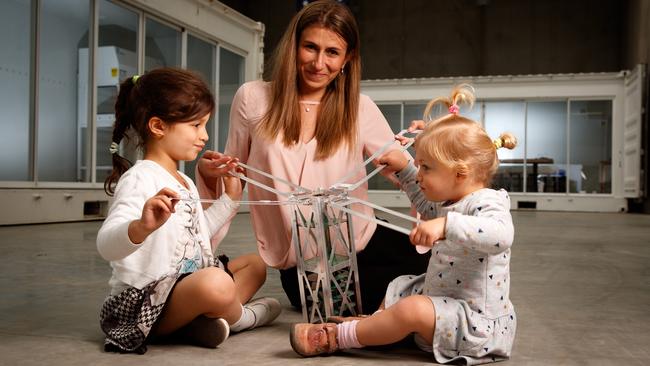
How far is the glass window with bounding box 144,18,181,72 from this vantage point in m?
7.61

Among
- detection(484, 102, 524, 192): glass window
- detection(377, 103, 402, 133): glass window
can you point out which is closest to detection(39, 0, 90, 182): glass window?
detection(377, 103, 402, 133): glass window

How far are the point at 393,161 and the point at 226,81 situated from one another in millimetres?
7904

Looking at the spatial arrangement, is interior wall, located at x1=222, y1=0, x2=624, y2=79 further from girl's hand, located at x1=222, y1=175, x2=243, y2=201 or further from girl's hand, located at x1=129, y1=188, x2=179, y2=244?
girl's hand, located at x1=129, y1=188, x2=179, y2=244

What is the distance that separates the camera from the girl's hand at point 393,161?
5.92 feet

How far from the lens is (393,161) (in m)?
1.81

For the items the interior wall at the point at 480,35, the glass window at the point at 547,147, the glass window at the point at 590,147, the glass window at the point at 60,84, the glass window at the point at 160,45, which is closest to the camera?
the glass window at the point at 60,84

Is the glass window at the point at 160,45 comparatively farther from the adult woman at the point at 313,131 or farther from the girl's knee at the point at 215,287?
the girl's knee at the point at 215,287

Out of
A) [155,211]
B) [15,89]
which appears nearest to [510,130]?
[15,89]

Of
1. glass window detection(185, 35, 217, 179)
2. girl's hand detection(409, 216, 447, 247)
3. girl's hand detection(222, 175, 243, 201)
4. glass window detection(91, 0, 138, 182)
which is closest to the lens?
girl's hand detection(409, 216, 447, 247)

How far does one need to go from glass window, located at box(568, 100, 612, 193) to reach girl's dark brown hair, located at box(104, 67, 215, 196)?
432 inches

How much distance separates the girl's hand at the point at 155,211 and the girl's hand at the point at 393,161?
26.6 inches

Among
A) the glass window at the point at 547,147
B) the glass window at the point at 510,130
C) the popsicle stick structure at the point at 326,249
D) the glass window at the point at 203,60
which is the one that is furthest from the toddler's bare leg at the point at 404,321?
the glass window at the point at 547,147

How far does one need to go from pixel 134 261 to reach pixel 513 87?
10.9 metres

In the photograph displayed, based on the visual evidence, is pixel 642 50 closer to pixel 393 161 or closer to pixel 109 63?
pixel 109 63
